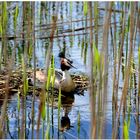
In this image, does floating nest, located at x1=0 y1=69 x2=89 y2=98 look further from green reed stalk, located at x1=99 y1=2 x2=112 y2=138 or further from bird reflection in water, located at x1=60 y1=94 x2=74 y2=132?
green reed stalk, located at x1=99 y1=2 x2=112 y2=138

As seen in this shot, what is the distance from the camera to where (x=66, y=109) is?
4742mm

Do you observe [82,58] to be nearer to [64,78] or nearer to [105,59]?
[64,78]

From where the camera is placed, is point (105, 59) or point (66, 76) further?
point (66, 76)

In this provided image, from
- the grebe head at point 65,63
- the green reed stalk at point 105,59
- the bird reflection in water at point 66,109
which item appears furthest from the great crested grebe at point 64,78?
the green reed stalk at point 105,59

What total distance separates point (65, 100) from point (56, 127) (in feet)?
3.67

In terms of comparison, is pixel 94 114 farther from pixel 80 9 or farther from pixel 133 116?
pixel 80 9

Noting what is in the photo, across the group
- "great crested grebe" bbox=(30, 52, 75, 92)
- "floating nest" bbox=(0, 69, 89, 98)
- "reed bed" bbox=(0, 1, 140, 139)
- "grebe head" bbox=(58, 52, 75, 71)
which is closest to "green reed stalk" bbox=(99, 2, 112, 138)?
"reed bed" bbox=(0, 1, 140, 139)

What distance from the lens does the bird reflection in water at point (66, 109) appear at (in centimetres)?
425

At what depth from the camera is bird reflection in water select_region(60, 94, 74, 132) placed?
4.25 metres

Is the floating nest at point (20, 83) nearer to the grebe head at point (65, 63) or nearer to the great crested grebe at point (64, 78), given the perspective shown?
the great crested grebe at point (64, 78)

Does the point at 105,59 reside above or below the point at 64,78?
above

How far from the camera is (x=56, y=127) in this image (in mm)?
4102

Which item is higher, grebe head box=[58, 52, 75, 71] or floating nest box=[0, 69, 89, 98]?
grebe head box=[58, 52, 75, 71]

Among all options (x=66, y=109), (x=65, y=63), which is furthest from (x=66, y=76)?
(x=66, y=109)
